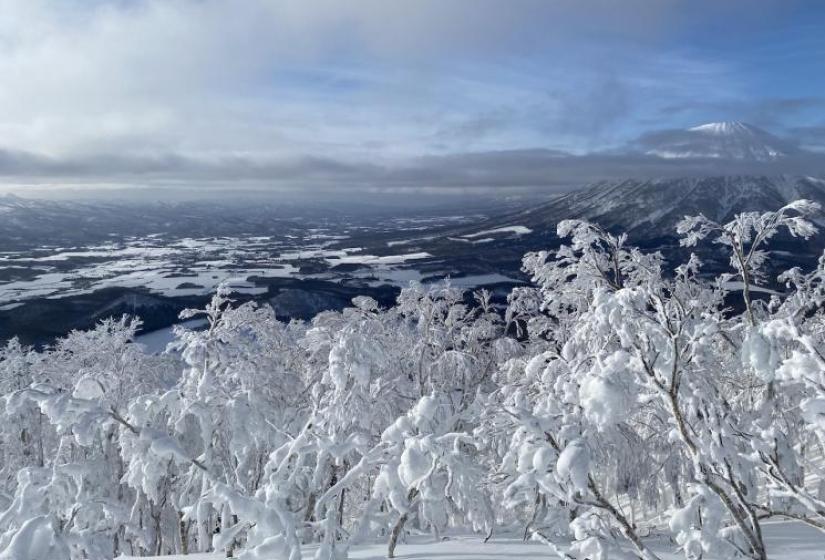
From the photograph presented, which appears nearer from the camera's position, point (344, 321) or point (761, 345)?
point (761, 345)

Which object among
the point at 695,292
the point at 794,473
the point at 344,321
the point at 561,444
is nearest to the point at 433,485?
the point at 561,444

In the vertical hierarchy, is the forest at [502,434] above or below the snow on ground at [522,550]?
above

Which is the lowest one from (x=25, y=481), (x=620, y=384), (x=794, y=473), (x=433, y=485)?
(x=794, y=473)

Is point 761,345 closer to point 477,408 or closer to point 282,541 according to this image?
point 282,541

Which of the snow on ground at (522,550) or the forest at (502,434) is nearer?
the forest at (502,434)

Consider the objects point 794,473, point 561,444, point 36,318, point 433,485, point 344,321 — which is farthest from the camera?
point 36,318
